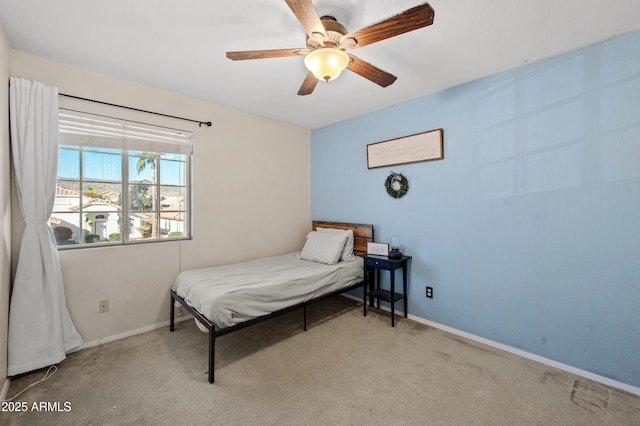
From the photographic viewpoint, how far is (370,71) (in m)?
1.98

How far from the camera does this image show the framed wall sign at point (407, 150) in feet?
9.57

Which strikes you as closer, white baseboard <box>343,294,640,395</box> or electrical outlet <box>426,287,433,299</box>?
white baseboard <box>343,294,640,395</box>

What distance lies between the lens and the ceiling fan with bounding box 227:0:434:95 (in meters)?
1.38

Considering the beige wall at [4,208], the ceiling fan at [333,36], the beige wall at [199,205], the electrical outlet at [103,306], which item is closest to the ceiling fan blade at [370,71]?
the ceiling fan at [333,36]

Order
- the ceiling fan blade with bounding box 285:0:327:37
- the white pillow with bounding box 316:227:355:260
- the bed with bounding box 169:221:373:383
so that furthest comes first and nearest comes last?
the white pillow with bounding box 316:227:355:260 → the bed with bounding box 169:221:373:383 → the ceiling fan blade with bounding box 285:0:327:37

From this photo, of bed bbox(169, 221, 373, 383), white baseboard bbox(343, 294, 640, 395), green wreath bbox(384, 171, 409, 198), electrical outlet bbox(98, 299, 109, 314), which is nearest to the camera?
white baseboard bbox(343, 294, 640, 395)

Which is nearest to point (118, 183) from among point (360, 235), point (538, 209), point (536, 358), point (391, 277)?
point (360, 235)

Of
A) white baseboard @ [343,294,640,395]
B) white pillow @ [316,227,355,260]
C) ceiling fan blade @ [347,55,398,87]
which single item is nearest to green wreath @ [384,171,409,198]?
white pillow @ [316,227,355,260]

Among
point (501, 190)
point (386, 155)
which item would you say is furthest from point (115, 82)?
point (501, 190)

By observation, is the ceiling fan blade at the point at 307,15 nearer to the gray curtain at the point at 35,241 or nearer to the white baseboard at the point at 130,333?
the gray curtain at the point at 35,241

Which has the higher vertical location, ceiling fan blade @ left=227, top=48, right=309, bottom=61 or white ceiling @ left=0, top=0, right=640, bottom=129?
white ceiling @ left=0, top=0, right=640, bottom=129

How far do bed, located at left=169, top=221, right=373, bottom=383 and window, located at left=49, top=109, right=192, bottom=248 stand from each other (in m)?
0.72

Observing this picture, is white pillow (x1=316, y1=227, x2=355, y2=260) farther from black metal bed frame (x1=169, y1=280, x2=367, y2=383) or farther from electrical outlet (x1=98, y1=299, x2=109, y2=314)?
electrical outlet (x1=98, y1=299, x2=109, y2=314)

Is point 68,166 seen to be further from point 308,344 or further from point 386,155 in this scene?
point 386,155
